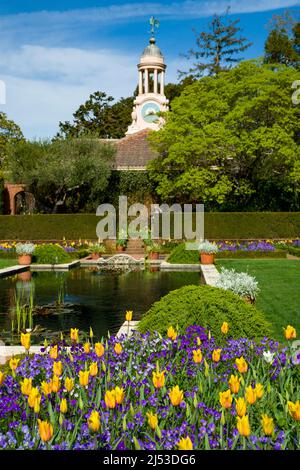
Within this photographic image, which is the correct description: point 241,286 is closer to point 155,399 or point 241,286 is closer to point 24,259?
point 155,399

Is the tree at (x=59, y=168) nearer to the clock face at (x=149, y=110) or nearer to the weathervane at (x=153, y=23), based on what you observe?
the clock face at (x=149, y=110)

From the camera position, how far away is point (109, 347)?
4.70 meters

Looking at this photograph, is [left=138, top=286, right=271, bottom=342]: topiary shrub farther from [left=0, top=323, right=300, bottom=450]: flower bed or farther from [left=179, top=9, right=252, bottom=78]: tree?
[left=179, top=9, right=252, bottom=78]: tree

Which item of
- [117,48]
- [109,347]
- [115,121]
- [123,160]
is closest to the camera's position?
[109,347]

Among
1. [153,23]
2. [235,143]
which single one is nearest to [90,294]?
[235,143]

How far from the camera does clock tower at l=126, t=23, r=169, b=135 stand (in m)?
41.9

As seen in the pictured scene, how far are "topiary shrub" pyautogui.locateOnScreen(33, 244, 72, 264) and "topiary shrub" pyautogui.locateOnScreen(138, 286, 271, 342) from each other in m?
14.2

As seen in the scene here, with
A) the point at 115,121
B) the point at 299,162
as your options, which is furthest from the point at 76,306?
the point at 115,121

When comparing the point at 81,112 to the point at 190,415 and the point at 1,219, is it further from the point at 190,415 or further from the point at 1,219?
the point at 190,415

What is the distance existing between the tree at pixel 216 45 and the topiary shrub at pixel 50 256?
3145 cm

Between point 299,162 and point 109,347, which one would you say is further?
point 299,162

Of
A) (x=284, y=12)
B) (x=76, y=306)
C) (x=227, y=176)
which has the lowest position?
(x=76, y=306)

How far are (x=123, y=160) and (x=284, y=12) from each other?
62.2ft

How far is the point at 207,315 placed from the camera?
220 inches
